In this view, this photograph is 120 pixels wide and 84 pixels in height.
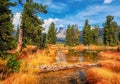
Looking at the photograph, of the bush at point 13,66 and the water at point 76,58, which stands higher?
the bush at point 13,66

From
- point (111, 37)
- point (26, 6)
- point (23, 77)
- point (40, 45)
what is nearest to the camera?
point (23, 77)

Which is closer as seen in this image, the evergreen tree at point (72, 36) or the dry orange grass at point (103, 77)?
the dry orange grass at point (103, 77)

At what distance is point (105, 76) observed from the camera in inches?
488

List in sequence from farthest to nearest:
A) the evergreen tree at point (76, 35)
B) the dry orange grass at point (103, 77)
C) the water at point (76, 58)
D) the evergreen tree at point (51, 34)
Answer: the evergreen tree at point (76, 35) → the evergreen tree at point (51, 34) → the water at point (76, 58) → the dry orange grass at point (103, 77)

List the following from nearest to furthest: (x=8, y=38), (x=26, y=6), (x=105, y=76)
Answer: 1. (x=105, y=76)
2. (x=8, y=38)
3. (x=26, y=6)


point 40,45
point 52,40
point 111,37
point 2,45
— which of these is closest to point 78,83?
point 2,45

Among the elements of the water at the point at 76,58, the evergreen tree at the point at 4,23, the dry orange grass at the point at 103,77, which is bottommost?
the water at the point at 76,58

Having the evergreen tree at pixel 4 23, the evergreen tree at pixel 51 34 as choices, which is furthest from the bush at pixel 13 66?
the evergreen tree at pixel 51 34

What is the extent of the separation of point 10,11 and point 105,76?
583 inches

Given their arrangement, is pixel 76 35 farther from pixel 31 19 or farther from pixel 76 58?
pixel 31 19

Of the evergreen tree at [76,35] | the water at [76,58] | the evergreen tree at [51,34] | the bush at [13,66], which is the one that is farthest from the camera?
the evergreen tree at [76,35]

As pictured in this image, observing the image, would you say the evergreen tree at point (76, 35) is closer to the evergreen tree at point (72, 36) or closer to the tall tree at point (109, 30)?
the evergreen tree at point (72, 36)

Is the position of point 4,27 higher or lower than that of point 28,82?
higher

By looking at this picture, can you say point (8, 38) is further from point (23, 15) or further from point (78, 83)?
point (78, 83)
